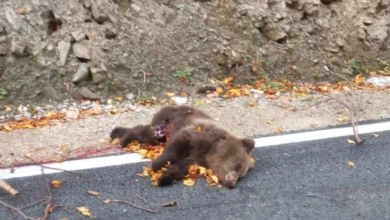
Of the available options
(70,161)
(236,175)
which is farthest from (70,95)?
(236,175)

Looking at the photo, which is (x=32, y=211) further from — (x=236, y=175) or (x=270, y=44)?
(x=270, y=44)

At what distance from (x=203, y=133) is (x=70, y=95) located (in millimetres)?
2141

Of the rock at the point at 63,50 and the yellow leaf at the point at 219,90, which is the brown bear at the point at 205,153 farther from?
the rock at the point at 63,50

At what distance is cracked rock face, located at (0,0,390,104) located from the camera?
267 inches

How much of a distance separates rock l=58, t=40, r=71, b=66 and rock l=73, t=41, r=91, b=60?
74mm

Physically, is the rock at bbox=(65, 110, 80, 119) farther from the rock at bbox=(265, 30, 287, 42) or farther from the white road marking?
the rock at bbox=(265, 30, 287, 42)

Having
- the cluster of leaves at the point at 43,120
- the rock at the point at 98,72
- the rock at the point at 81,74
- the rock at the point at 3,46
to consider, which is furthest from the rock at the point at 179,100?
the rock at the point at 3,46

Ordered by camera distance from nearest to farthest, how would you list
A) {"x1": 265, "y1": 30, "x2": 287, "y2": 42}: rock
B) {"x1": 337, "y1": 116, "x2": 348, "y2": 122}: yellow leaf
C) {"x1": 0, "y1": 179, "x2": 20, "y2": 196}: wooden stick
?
{"x1": 0, "y1": 179, "x2": 20, "y2": 196}: wooden stick < {"x1": 337, "y1": 116, "x2": 348, "y2": 122}: yellow leaf < {"x1": 265, "y1": 30, "x2": 287, "y2": 42}: rock

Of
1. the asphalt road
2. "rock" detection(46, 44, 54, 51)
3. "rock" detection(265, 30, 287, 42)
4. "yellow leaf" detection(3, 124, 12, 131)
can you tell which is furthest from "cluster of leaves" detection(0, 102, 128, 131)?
"rock" detection(265, 30, 287, 42)

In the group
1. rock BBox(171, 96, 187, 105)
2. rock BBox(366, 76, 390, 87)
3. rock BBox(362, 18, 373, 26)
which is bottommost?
rock BBox(366, 76, 390, 87)

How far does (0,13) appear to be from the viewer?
6.89m

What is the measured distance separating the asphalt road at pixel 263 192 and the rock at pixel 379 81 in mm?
2316

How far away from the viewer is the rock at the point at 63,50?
22.3ft

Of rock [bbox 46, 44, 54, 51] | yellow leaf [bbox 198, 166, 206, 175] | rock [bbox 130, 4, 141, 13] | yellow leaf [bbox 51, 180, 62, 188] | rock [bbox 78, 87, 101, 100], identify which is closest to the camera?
yellow leaf [bbox 51, 180, 62, 188]
